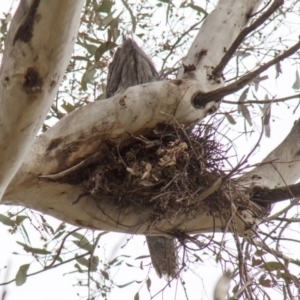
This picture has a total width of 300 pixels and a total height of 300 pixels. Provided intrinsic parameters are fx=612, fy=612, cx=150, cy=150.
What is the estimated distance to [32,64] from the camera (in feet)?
4.98

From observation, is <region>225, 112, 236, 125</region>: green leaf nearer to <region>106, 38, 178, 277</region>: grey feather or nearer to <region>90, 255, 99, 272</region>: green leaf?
<region>106, 38, 178, 277</region>: grey feather

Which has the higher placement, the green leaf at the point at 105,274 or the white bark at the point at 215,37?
the white bark at the point at 215,37

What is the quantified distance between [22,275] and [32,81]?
1.72 metres

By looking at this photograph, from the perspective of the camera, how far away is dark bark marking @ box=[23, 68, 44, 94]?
1.53 meters

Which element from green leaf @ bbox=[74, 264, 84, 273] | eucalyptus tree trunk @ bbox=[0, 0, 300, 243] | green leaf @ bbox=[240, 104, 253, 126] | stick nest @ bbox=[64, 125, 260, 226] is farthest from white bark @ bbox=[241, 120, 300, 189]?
green leaf @ bbox=[74, 264, 84, 273]

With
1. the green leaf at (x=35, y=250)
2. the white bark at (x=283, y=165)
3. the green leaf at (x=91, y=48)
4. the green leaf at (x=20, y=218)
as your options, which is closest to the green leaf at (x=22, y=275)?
the green leaf at (x=35, y=250)

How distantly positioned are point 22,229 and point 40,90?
5.23 feet

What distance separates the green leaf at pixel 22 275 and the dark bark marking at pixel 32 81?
1685 mm

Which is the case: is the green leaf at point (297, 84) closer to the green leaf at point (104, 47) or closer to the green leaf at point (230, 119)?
the green leaf at point (230, 119)

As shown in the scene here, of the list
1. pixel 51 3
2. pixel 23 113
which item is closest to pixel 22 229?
pixel 23 113

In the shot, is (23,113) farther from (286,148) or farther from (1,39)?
(1,39)

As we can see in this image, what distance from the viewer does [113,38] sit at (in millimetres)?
3252

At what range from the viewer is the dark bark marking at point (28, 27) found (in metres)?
1.46

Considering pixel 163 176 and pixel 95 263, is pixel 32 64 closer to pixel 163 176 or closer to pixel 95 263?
pixel 163 176
